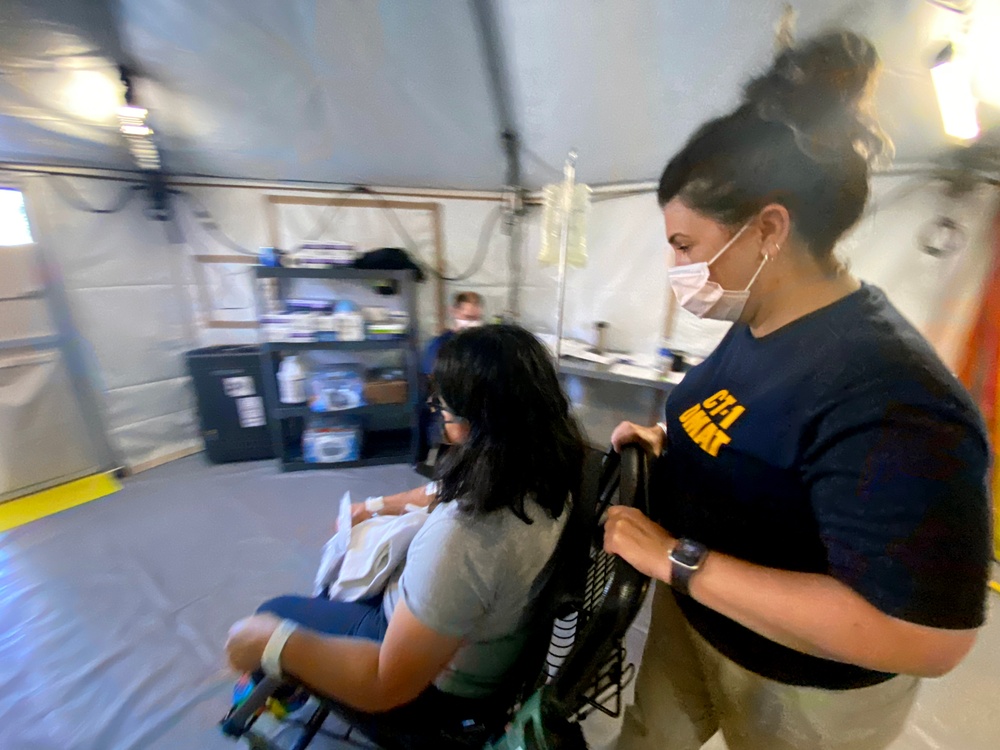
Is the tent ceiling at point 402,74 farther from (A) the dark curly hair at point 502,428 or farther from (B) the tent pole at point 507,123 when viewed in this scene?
(A) the dark curly hair at point 502,428

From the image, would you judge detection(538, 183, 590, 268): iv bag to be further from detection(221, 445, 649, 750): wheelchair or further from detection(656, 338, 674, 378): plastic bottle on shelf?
detection(221, 445, 649, 750): wheelchair

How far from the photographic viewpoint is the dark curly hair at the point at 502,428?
2.40 ft

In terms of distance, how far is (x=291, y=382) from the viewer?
2.51m

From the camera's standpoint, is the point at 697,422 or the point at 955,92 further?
the point at 955,92

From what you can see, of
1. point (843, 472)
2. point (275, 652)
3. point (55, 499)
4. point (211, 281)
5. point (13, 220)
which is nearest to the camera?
point (843, 472)

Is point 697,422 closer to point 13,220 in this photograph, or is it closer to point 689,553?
point 689,553

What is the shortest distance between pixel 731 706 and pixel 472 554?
50 centimetres

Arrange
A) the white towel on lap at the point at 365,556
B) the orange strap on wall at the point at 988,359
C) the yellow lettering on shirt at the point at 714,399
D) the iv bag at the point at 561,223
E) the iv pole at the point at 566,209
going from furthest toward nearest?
the iv bag at the point at 561,223 < the iv pole at the point at 566,209 < the orange strap on wall at the point at 988,359 < the white towel on lap at the point at 365,556 < the yellow lettering on shirt at the point at 714,399

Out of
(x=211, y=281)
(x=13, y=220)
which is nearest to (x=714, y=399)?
(x=211, y=281)

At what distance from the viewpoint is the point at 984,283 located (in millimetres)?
1595

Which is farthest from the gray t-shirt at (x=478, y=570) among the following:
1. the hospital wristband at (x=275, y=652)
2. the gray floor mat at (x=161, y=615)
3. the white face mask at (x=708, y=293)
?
the gray floor mat at (x=161, y=615)

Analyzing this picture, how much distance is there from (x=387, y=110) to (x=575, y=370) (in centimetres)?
158

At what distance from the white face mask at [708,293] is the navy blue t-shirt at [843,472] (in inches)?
1.9

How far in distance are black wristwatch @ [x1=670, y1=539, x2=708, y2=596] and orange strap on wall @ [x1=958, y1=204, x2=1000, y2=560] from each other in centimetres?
184
